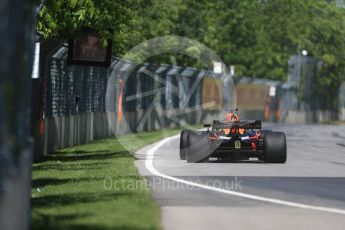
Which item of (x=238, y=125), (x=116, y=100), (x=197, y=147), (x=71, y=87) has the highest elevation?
(x=71, y=87)

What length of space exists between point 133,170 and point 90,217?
7.42 meters

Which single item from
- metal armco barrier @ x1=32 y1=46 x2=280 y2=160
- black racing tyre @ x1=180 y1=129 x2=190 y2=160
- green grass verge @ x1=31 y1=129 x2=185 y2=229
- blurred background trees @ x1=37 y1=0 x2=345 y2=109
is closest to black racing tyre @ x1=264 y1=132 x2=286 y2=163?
black racing tyre @ x1=180 y1=129 x2=190 y2=160

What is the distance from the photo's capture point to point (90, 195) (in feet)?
43.0

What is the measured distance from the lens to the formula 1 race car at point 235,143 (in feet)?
69.1

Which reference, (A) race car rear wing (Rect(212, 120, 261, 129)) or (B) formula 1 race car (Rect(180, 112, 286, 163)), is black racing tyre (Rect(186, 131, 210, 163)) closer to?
(B) formula 1 race car (Rect(180, 112, 286, 163))

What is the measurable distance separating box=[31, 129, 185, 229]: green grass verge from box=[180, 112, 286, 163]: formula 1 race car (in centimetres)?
133

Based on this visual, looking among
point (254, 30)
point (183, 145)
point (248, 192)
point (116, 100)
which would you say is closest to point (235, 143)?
point (183, 145)

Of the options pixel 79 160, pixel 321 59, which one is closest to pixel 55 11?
pixel 79 160

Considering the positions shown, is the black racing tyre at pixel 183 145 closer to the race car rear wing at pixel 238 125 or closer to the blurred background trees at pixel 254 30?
the race car rear wing at pixel 238 125

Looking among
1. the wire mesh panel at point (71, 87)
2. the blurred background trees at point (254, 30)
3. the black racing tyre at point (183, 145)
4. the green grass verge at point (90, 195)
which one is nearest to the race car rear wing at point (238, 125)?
the black racing tyre at point (183, 145)

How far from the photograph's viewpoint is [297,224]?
1091 centimetres

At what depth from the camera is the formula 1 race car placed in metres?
21.0

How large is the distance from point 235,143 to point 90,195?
8.27 m

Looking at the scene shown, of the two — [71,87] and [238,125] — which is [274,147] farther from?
[71,87]
